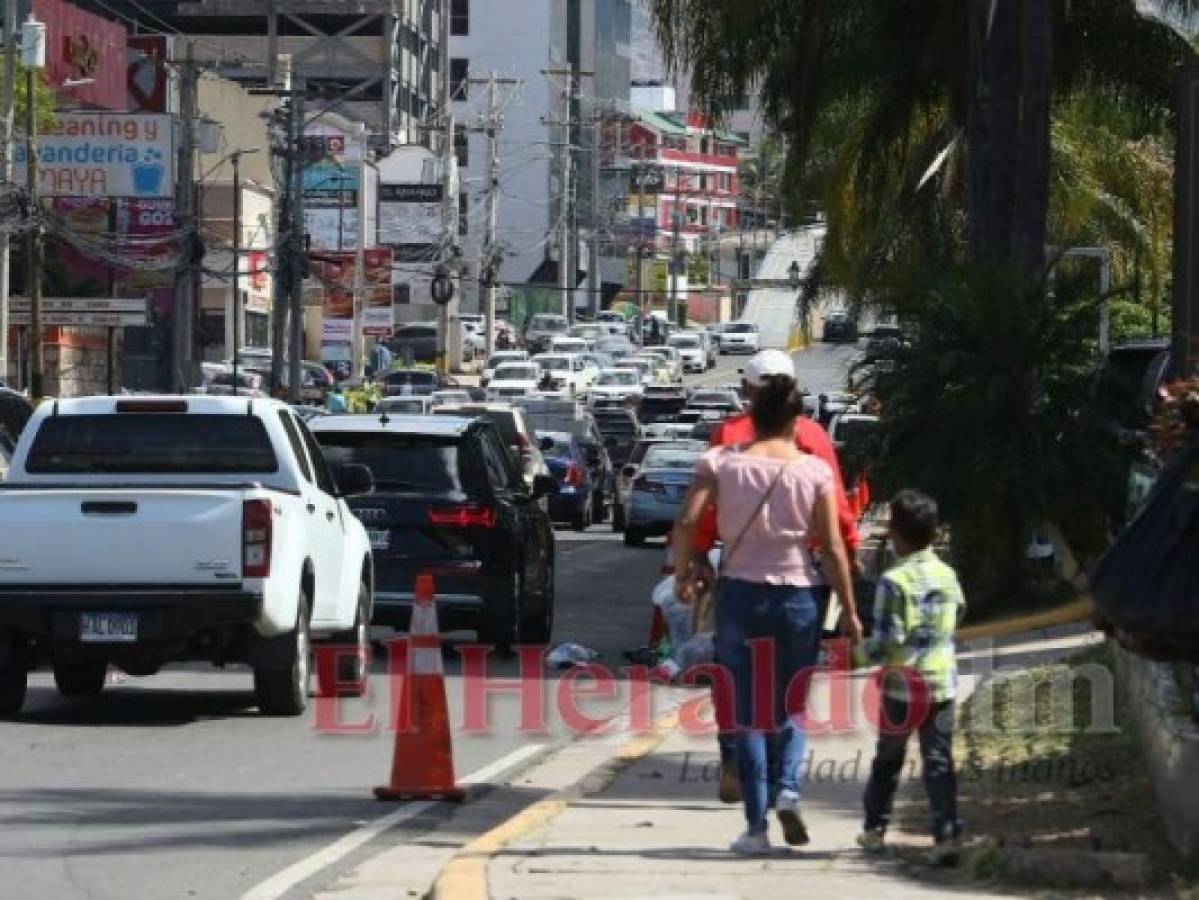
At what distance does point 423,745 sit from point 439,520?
813 centimetres

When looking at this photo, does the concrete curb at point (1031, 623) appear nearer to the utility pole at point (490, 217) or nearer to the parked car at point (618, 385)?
the parked car at point (618, 385)

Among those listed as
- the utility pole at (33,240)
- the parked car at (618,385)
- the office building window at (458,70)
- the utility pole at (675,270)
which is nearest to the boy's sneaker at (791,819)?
the utility pole at (33,240)

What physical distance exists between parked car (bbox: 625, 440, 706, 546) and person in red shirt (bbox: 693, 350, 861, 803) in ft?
95.6

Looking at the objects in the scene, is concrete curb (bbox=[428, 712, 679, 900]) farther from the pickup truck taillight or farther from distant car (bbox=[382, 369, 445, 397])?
distant car (bbox=[382, 369, 445, 397])

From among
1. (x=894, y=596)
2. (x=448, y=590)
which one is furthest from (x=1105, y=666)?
(x=448, y=590)

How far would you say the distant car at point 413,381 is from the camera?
251 ft

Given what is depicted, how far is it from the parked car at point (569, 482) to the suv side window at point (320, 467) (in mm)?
26382

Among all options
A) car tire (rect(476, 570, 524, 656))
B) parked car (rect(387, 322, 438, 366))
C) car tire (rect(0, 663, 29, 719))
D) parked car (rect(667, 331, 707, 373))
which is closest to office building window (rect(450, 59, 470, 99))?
parked car (rect(387, 322, 438, 366))

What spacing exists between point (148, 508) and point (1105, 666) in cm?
557

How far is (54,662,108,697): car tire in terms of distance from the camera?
18000mm

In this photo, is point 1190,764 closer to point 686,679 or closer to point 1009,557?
point 686,679

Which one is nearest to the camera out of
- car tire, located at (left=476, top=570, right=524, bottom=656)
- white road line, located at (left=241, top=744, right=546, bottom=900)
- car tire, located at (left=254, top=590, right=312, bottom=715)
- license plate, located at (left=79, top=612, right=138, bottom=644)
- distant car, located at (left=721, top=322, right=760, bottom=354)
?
white road line, located at (left=241, top=744, right=546, bottom=900)

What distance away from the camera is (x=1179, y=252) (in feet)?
59.0

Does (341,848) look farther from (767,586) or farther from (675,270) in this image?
(675,270)
